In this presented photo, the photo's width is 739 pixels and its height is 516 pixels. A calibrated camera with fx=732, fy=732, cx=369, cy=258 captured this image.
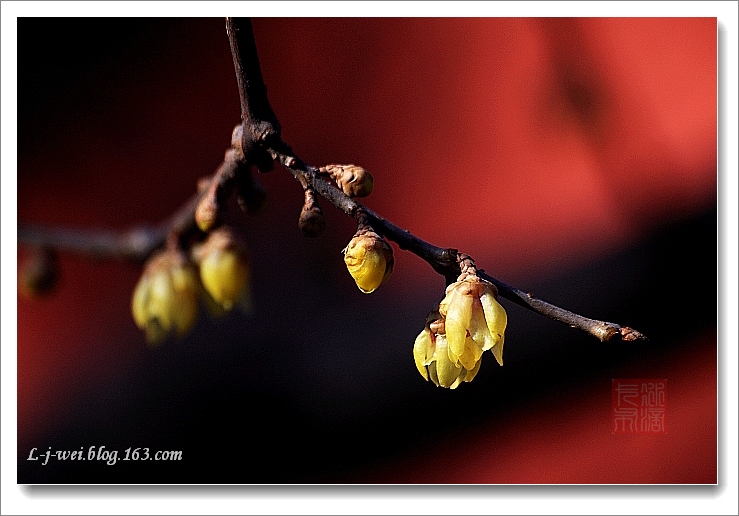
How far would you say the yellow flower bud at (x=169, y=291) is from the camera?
922mm

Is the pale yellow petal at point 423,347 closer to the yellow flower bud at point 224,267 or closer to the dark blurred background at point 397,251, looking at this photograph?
the yellow flower bud at point 224,267

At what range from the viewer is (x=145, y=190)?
143 centimetres

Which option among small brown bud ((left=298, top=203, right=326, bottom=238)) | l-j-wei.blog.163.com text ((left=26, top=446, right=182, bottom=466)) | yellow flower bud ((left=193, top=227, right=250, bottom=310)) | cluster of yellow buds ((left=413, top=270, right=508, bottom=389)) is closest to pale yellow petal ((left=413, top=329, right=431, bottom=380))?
cluster of yellow buds ((left=413, top=270, right=508, bottom=389))

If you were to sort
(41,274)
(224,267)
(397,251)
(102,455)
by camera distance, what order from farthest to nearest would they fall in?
(397,251)
(102,455)
(41,274)
(224,267)

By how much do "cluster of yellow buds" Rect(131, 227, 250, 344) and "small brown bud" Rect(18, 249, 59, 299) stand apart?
14 centimetres

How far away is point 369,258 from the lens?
0.66 metres

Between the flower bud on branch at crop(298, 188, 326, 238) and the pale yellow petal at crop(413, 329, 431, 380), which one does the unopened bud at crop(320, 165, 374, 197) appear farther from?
the pale yellow petal at crop(413, 329, 431, 380)

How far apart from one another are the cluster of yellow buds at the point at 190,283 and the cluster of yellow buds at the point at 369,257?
25 cm

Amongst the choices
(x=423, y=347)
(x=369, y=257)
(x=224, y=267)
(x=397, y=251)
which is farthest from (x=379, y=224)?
(x=397, y=251)

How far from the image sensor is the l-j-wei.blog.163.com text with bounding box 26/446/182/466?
1.27 meters

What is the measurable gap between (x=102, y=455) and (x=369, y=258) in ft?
2.78

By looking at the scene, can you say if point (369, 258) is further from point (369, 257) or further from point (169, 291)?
point (169, 291)

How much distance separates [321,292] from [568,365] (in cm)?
48

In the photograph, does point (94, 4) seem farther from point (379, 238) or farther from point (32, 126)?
point (379, 238)
